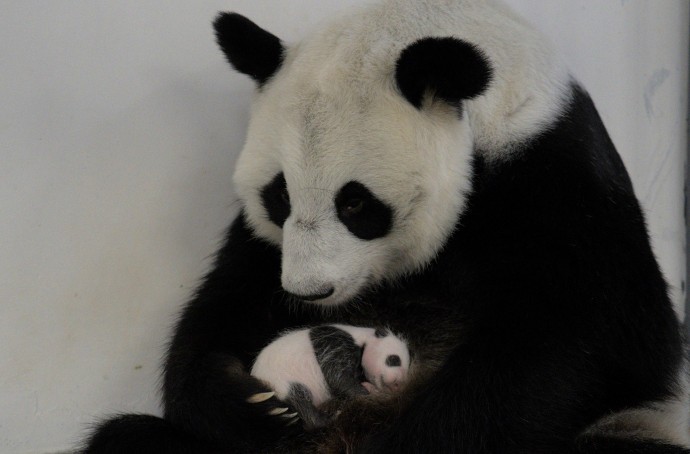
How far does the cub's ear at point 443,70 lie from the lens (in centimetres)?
198

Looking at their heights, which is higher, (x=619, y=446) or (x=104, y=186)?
(x=104, y=186)

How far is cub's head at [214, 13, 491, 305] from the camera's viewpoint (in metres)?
2.12

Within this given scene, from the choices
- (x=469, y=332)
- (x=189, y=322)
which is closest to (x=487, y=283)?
(x=469, y=332)

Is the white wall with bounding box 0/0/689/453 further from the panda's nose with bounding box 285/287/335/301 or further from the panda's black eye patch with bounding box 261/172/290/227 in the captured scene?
the panda's nose with bounding box 285/287/335/301

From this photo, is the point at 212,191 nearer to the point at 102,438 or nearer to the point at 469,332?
the point at 102,438

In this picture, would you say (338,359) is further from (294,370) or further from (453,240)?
(453,240)

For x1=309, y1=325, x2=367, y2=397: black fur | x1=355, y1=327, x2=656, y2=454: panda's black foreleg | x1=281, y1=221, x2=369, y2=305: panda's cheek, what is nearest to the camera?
x1=355, y1=327, x2=656, y2=454: panda's black foreleg

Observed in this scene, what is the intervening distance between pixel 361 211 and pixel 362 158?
14cm

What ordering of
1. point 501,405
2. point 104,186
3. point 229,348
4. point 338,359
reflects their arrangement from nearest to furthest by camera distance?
point 501,405 → point 338,359 → point 229,348 → point 104,186

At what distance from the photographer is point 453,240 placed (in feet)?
7.46

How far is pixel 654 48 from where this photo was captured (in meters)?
3.20

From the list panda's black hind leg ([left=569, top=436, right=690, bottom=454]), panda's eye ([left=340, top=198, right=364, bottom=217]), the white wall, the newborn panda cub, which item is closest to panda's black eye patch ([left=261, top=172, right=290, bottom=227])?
panda's eye ([left=340, top=198, right=364, bottom=217])

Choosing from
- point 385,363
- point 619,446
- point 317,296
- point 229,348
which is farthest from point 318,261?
point 619,446

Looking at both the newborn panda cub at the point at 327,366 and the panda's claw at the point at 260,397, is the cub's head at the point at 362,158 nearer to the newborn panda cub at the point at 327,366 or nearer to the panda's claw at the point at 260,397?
the newborn panda cub at the point at 327,366
